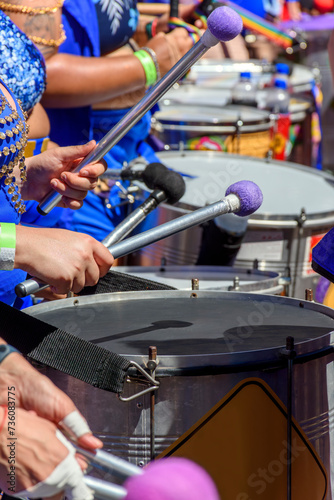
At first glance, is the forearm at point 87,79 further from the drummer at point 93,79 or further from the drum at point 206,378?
the drum at point 206,378

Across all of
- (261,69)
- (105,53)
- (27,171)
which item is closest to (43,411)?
(27,171)

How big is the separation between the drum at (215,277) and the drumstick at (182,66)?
15.8 inches

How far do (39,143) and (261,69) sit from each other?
2544mm

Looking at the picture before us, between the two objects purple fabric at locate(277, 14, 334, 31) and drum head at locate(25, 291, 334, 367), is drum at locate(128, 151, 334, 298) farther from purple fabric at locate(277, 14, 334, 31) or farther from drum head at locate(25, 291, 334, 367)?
purple fabric at locate(277, 14, 334, 31)

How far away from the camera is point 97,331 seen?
1.17m

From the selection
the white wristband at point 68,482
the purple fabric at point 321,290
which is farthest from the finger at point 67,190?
the purple fabric at point 321,290

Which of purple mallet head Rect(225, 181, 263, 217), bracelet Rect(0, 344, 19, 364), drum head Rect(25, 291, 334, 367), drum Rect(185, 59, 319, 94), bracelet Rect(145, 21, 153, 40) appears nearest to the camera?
bracelet Rect(0, 344, 19, 364)

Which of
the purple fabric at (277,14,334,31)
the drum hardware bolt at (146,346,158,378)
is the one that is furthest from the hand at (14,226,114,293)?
the purple fabric at (277,14,334,31)

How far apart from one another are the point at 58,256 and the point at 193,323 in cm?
33

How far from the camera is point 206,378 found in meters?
1.01

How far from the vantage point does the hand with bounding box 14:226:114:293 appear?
95 cm

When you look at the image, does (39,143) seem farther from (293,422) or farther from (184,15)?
(184,15)

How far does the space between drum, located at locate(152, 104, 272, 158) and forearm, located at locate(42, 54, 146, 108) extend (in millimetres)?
795

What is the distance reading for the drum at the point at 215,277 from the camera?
1590 millimetres
